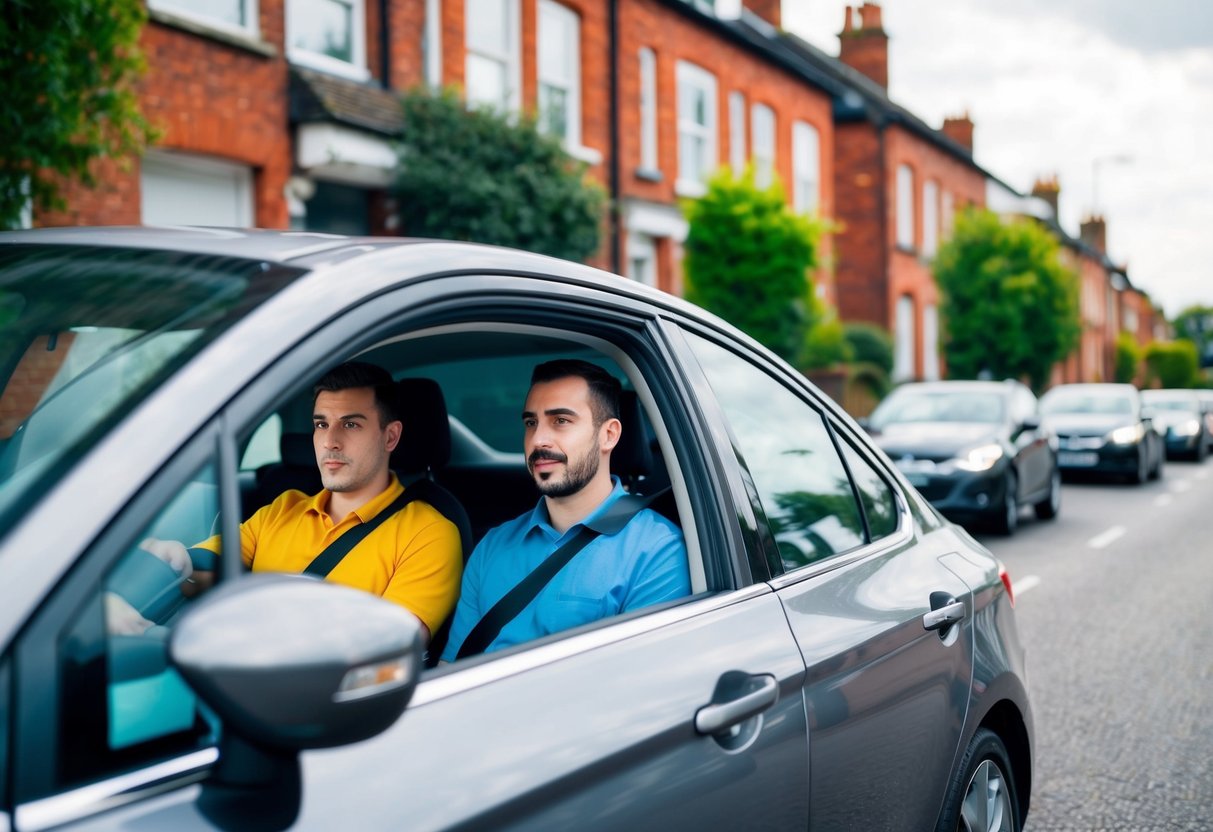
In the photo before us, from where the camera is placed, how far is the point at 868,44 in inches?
1422

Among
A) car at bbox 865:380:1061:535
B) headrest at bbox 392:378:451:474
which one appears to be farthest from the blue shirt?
car at bbox 865:380:1061:535

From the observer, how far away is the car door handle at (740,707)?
6.52 feet

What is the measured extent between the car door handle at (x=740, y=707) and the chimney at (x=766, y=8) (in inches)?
1181

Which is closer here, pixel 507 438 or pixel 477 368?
pixel 477 368

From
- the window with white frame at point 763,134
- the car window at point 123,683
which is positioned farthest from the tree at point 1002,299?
the car window at point 123,683

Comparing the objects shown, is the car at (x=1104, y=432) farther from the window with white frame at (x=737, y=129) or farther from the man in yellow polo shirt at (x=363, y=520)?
the man in yellow polo shirt at (x=363, y=520)

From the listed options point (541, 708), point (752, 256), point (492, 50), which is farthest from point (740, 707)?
point (752, 256)

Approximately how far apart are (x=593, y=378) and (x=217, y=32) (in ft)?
33.4

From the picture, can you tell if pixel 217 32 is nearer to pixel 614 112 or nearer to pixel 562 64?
pixel 562 64

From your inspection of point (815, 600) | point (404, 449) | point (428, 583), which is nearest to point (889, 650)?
point (815, 600)

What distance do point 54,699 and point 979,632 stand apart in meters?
2.29

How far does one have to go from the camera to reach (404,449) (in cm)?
306

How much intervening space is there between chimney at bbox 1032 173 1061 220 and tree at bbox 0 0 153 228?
5541 centimetres

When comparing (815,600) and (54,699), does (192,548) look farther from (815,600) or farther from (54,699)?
(815,600)
